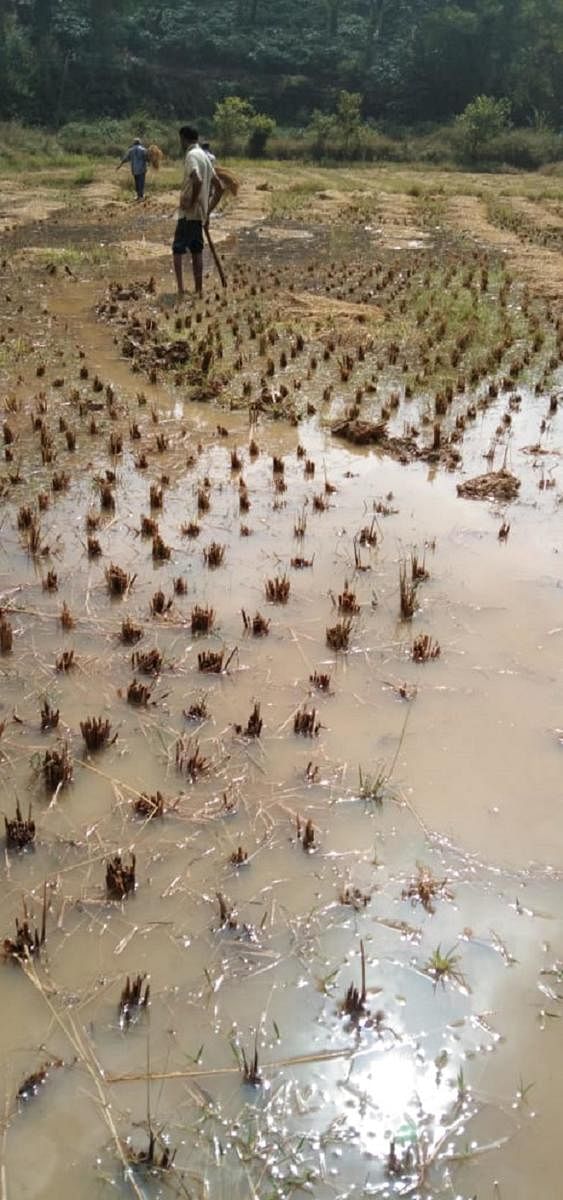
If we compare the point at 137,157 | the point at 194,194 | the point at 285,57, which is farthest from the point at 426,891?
the point at 285,57

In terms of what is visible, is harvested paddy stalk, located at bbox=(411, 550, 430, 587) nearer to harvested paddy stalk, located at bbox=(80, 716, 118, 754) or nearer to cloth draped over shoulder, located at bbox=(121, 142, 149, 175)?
harvested paddy stalk, located at bbox=(80, 716, 118, 754)

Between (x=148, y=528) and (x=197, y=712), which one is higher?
(x=148, y=528)

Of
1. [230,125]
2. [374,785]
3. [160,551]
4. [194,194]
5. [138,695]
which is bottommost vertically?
[374,785]

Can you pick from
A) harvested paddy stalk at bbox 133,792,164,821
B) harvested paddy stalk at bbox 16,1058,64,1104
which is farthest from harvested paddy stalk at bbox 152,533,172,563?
harvested paddy stalk at bbox 16,1058,64,1104

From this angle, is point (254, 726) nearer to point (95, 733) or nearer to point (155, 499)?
point (95, 733)

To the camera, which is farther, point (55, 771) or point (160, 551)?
point (160, 551)

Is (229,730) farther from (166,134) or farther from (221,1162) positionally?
(166,134)

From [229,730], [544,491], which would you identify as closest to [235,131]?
[544,491]

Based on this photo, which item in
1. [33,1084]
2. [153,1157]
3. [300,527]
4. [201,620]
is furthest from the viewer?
[300,527]
